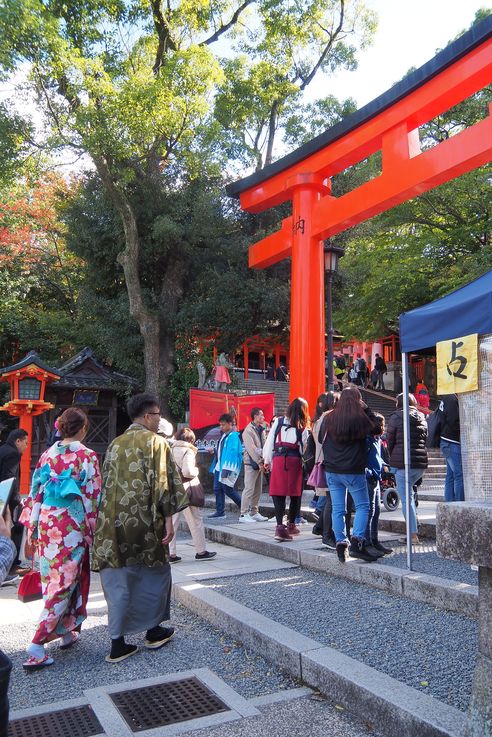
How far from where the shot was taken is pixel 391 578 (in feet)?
15.8

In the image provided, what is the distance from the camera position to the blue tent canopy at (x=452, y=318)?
3297mm

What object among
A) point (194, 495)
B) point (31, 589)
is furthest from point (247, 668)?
point (194, 495)

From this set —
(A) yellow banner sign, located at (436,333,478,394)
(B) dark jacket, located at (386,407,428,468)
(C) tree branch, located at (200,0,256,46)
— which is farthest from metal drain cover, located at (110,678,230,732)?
(C) tree branch, located at (200,0,256,46)

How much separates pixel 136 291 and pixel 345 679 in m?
13.1

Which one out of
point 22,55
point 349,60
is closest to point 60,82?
point 22,55

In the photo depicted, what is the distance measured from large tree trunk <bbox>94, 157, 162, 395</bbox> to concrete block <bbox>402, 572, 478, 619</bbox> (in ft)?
37.4

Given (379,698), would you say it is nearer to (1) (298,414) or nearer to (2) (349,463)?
(2) (349,463)

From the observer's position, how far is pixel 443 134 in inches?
702

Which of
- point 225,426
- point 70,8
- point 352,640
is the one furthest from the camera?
point 70,8

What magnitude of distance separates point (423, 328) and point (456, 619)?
2.09m

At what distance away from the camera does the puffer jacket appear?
5930 millimetres

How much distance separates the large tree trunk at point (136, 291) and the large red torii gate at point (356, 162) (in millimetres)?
2940

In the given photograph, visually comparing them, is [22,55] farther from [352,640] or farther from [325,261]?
[352,640]

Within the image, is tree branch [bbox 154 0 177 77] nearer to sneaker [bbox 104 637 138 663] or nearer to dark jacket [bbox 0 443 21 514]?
dark jacket [bbox 0 443 21 514]
